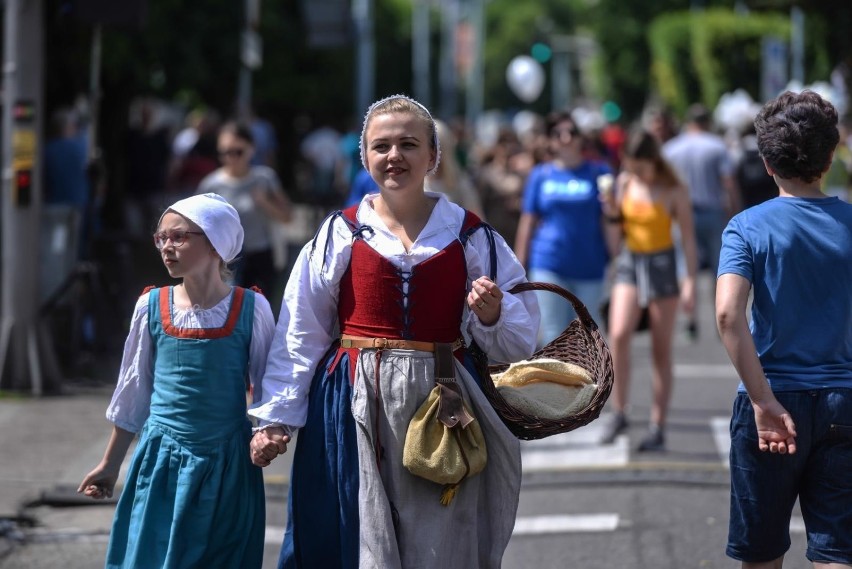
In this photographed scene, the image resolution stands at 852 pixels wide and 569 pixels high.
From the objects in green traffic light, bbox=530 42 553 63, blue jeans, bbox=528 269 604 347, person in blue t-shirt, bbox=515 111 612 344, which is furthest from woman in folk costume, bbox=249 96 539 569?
green traffic light, bbox=530 42 553 63

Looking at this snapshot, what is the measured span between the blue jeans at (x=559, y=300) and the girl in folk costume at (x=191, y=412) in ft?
14.2

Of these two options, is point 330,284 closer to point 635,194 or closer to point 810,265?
point 810,265

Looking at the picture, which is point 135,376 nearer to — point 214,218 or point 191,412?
point 191,412

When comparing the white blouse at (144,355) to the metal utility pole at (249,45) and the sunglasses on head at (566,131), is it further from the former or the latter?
the metal utility pole at (249,45)

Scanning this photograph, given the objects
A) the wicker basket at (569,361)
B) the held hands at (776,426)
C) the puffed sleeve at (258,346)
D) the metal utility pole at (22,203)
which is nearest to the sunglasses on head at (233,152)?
the metal utility pole at (22,203)

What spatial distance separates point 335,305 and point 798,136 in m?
1.43

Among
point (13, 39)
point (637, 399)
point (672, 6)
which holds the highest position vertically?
point (672, 6)

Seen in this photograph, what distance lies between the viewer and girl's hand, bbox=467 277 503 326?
424cm

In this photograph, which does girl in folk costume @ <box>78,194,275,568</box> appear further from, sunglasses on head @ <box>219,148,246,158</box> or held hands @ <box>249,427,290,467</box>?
sunglasses on head @ <box>219,148,246,158</box>

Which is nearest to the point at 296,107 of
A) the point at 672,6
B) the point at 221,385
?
the point at 672,6

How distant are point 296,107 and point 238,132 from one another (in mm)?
34821

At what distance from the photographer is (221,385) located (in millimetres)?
4590

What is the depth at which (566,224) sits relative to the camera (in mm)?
9000

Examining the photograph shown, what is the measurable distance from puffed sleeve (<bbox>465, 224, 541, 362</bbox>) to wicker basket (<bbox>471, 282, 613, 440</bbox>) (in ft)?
0.18
